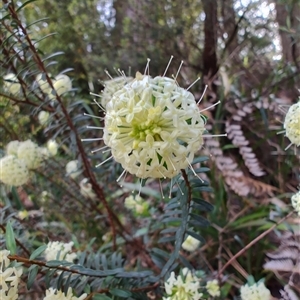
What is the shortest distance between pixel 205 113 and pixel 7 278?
129 centimetres

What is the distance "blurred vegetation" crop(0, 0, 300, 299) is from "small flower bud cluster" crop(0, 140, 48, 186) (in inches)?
4.9

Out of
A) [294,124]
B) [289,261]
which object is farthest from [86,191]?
[294,124]

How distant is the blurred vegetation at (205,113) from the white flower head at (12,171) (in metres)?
0.17

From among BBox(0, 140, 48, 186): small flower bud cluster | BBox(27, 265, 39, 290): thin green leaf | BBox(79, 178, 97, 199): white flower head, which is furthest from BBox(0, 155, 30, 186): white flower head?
BBox(27, 265, 39, 290): thin green leaf

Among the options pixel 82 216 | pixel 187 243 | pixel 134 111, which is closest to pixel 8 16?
pixel 134 111

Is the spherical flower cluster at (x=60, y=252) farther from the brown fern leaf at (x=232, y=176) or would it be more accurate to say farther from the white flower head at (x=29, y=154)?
the brown fern leaf at (x=232, y=176)

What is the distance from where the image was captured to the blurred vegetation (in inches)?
57.3

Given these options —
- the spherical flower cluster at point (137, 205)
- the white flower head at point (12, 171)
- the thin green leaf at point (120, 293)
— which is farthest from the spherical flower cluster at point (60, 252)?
the spherical flower cluster at point (137, 205)

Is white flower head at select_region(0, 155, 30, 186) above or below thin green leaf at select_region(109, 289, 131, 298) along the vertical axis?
above

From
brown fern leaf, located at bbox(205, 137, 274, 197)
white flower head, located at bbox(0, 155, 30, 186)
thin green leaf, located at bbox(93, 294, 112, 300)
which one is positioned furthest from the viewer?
brown fern leaf, located at bbox(205, 137, 274, 197)

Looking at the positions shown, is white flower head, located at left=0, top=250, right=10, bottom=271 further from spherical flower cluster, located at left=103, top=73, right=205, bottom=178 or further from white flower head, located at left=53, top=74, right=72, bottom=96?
white flower head, located at left=53, top=74, right=72, bottom=96

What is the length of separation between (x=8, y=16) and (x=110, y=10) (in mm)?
1317

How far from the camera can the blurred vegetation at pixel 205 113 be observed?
146 centimetres

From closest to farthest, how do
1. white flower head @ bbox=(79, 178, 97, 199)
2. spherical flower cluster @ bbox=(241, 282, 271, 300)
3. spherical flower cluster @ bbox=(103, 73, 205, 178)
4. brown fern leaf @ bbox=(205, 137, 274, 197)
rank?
1. spherical flower cluster @ bbox=(103, 73, 205, 178)
2. spherical flower cluster @ bbox=(241, 282, 271, 300)
3. brown fern leaf @ bbox=(205, 137, 274, 197)
4. white flower head @ bbox=(79, 178, 97, 199)
